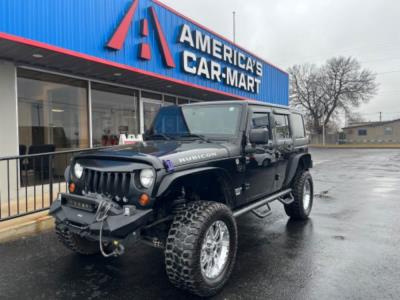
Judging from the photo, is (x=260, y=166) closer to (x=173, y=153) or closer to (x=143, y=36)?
(x=173, y=153)

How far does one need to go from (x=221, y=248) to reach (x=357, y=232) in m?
2.86

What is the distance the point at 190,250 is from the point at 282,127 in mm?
3097

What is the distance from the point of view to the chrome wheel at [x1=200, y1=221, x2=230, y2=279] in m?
3.20

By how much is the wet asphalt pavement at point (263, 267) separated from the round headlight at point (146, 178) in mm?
1107

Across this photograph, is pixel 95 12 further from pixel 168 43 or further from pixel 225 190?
pixel 225 190

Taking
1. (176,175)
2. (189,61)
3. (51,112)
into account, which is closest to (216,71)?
(189,61)

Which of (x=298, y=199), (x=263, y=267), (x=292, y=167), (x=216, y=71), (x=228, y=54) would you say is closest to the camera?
(x=263, y=267)

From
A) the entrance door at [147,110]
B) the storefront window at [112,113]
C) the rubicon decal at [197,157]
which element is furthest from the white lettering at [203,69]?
the rubicon decal at [197,157]

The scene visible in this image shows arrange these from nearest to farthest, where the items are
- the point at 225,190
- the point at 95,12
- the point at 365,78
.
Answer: the point at 225,190, the point at 95,12, the point at 365,78

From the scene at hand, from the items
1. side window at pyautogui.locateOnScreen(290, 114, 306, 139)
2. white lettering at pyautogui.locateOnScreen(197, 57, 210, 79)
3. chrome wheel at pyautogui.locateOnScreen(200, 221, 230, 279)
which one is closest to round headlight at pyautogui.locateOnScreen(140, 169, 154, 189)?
chrome wheel at pyautogui.locateOnScreen(200, 221, 230, 279)

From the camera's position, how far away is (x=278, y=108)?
526 centimetres

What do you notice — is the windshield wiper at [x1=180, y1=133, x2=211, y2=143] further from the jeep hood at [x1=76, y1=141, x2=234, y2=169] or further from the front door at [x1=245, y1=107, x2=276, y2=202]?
the front door at [x1=245, y1=107, x2=276, y2=202]

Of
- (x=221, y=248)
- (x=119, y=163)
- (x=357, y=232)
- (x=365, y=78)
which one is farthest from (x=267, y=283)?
(x=365, y=78)

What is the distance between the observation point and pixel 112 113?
1024 centimetres
